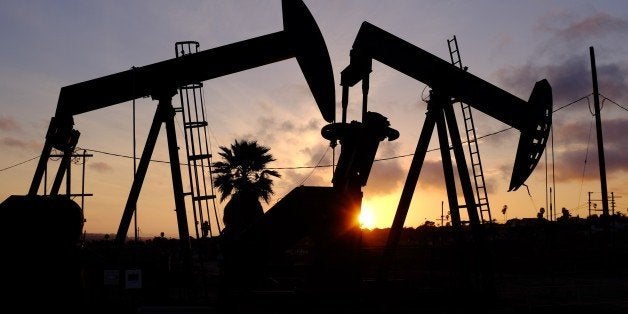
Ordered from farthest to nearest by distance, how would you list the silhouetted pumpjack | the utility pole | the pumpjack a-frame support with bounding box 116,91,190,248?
the utility pole < the silhouetted pumpjack < the pumpjack a-frame support with bounding box 116,91,190,248

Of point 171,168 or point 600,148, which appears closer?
point 171,168

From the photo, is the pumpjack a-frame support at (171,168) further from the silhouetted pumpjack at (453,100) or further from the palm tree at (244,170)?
the palm tree at (244,170)

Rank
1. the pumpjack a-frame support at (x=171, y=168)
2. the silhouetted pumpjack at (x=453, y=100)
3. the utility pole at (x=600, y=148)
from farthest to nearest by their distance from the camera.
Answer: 1. the utility pole at (x=600, y=148)
2. the silhouetted pumpjack at (x=453, y=100)
3. the pumpjack a-frame support at (x=171, y=168)

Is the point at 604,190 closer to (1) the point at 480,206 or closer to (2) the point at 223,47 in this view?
(1) the point at 480,206

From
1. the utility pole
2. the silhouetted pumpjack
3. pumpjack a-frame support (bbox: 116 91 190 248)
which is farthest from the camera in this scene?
the utility pole

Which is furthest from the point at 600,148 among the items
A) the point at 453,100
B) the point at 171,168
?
the point at 171,168

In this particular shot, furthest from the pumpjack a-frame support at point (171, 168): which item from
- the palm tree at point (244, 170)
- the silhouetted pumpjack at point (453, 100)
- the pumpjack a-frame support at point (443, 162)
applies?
the palm tree at point (244, 170)

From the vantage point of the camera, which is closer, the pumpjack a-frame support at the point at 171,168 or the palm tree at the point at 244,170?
the pumpjack a-frame support at the point at 171,168

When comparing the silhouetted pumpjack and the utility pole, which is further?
the utility pole

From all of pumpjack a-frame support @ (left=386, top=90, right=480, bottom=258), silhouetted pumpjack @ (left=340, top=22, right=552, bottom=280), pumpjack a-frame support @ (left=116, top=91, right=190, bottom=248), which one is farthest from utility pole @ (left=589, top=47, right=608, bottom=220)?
pumpjack a-frame support @ (left=116, top=91, right=190, bottom=248)

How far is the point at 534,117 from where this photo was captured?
1241 cm

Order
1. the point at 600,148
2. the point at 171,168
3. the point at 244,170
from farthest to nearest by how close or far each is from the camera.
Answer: the point at 244,170, the point at 600,148, the point at 171,168

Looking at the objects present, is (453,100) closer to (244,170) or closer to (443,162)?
(443,162)

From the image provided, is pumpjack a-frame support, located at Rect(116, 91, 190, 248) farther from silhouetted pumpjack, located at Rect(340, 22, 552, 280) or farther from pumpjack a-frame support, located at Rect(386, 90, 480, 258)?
pumpjack a-frame support, located at Rect(386, 90, 480, 258)
